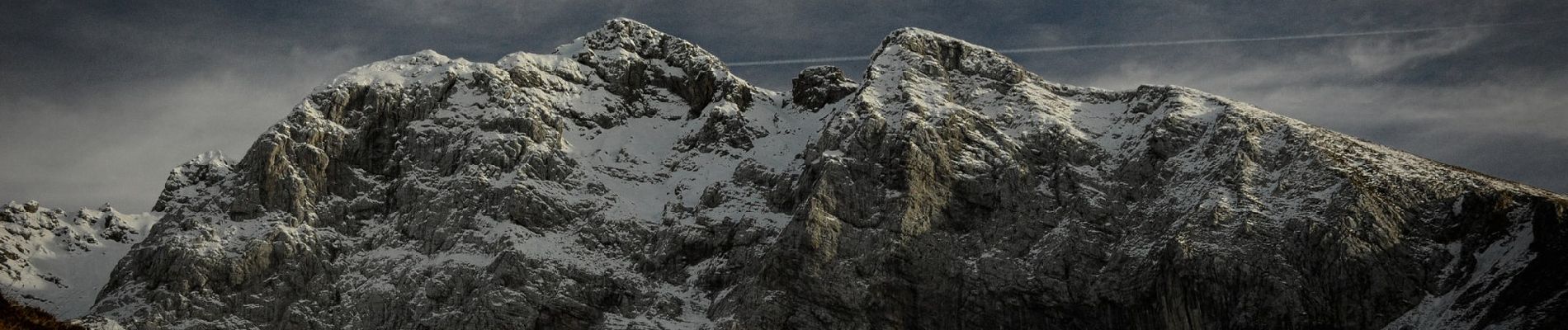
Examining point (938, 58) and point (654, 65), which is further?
point (654, 65)

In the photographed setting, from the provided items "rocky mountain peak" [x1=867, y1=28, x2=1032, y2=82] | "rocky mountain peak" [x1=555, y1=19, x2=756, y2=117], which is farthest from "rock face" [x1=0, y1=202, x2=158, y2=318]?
"rocky mountain peak" [x1=867, y1=28, x2=1032, y2=82]

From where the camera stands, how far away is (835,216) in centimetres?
11475

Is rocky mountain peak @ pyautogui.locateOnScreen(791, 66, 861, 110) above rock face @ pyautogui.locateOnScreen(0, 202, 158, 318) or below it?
above

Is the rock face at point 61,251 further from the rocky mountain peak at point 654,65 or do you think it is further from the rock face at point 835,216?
the rocky mountain peak at point 654,65

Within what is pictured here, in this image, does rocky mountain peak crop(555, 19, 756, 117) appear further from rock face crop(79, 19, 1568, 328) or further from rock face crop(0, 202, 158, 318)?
rock face crop(0, 202, 158, 318)

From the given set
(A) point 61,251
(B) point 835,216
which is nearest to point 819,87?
(B) point 835,216

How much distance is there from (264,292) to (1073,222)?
64.5 metres

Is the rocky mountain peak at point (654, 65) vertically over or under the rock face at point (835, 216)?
over

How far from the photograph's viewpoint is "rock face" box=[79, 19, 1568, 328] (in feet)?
338

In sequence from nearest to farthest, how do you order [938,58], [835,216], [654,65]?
[835,216], [938,58], [654,65]

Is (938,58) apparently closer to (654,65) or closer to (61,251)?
(654,65)

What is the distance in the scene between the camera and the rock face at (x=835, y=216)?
10294 centimetres

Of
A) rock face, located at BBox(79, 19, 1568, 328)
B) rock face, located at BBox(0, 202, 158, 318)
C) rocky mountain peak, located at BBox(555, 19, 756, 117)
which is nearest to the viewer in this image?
rock face, located at BBox(79, 19, 1568, 328)

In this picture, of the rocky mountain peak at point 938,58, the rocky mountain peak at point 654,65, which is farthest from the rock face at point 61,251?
the rocky mountain peak at point 938,58
